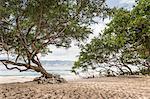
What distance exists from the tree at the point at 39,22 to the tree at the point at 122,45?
20.6 ft

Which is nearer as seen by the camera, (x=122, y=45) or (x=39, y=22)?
(x=39, y=22)

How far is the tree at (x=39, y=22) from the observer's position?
19766mm

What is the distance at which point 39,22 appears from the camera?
67.9 ft

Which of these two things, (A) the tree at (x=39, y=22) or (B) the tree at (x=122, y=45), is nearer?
(A) the tree at (x=39, y=22)

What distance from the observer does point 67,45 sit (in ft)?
83.9

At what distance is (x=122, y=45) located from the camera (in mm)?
30938

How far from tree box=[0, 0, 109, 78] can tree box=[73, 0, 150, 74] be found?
247 inches

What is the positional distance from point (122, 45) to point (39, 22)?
462 inches

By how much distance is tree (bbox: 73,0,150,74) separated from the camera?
29.3 meters

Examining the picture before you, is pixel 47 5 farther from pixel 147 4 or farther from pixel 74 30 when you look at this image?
pixel 147 4

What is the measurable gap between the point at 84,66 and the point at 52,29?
12151 mm

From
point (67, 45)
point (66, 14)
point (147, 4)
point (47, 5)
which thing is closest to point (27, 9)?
point (47, 5)

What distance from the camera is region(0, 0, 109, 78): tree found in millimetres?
19766

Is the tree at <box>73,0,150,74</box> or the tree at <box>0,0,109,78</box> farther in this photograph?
the tree at <box>73,0,150,74</box>
